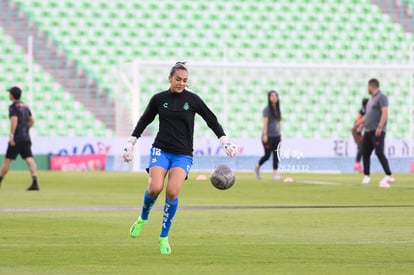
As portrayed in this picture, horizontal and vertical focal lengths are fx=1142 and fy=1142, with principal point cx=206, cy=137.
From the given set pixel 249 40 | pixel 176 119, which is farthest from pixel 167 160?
pixel 249 40

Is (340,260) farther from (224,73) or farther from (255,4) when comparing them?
(255,4)

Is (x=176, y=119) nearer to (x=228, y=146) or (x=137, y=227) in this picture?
(x=228, y=146)

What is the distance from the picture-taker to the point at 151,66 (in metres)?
38.0

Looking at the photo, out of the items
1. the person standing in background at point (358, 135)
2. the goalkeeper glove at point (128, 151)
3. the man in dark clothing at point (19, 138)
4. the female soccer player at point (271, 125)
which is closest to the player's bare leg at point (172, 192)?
the goalkeeper glove at point (128, 151)

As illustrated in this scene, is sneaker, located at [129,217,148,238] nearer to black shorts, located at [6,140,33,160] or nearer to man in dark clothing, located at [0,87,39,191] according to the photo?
man in dark clothing, located at [0,87,39,191]

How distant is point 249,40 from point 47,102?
8094 mm

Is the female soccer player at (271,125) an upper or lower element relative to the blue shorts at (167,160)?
lower

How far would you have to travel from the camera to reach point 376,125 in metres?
25.4

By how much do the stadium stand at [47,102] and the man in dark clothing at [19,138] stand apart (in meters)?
13.9

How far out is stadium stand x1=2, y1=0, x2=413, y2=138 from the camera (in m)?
39.6

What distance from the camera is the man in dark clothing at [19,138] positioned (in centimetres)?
2400

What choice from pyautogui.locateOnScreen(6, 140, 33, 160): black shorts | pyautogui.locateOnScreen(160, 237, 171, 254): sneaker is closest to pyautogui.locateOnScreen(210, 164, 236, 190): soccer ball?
pyautogui.locateOnScreen(160, 237, 171, 254): sneaker

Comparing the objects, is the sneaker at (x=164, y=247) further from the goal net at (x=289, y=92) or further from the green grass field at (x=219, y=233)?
the goal net at (x=289, y=92)

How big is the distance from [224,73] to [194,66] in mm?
1718
